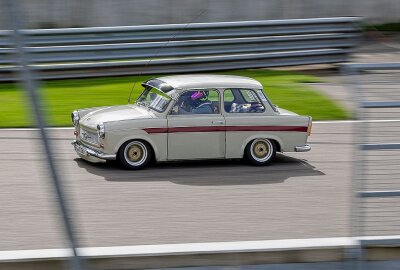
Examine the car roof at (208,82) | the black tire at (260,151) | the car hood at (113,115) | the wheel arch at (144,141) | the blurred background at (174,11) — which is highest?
the blurred background at (174,11)

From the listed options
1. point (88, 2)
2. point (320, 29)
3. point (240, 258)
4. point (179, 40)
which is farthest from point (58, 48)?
point (240, 258)

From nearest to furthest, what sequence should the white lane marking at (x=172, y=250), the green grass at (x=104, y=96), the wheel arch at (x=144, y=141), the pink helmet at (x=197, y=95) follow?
the white lane marking at (x=172, y=250)
the wheel arch at (x=144, y=141)
the pink helmet at (x=197, y=95)
the green grass at (x=104, y=96)

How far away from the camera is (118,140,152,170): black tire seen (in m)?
9.91

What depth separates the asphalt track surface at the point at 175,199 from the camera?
7016 mm

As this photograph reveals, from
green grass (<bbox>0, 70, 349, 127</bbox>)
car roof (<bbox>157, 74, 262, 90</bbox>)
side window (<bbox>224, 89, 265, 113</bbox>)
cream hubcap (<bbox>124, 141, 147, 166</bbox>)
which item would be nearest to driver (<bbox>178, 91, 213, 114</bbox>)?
car roof (<bbox>157, 74, 262, 90</bbox>)

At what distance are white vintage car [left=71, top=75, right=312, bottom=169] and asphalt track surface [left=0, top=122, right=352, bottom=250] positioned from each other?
219 millimetres

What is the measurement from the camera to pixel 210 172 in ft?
32.7

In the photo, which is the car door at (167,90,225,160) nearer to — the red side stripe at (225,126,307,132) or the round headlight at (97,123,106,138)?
the red side stripe at (225,126,307,132)

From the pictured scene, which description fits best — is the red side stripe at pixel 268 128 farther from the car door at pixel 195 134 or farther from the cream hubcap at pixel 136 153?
the cream hubcap at pixel 136 153

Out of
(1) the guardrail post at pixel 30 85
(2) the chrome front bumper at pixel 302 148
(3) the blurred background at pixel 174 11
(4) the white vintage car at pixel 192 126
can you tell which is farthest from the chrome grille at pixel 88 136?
(3) the blurred background at pixel 174 11

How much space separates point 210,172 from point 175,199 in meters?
1.60

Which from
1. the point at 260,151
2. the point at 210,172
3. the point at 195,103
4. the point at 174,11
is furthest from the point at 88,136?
the point at 174,11

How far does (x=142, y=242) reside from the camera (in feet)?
22.1

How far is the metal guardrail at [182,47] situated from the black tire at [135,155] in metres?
5.38
